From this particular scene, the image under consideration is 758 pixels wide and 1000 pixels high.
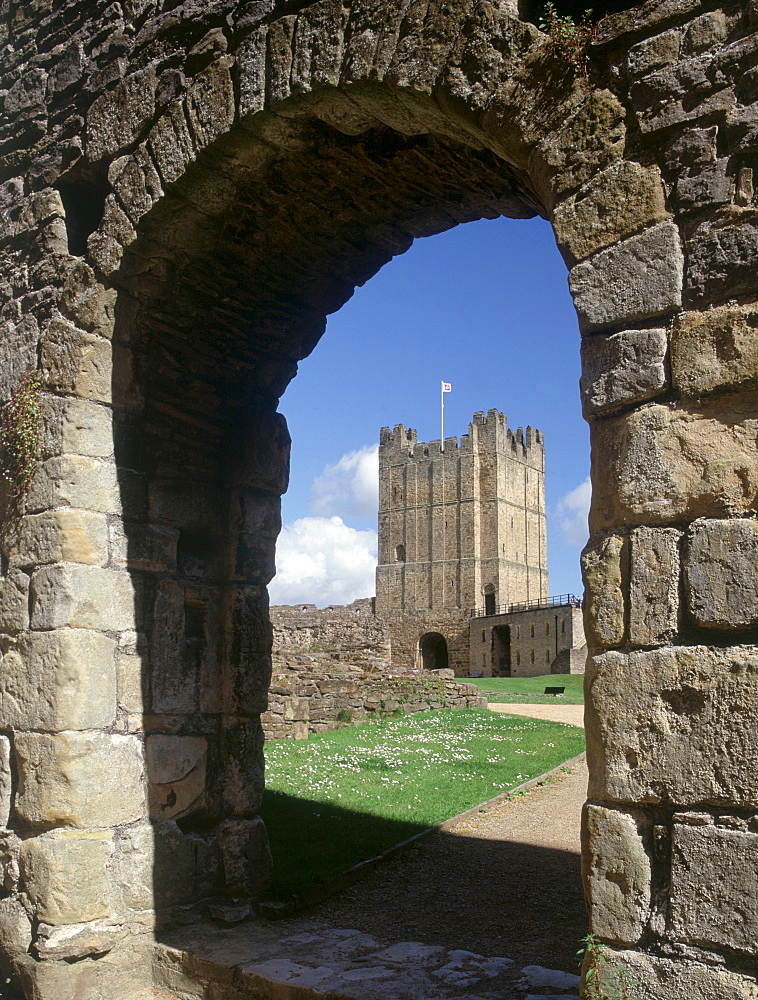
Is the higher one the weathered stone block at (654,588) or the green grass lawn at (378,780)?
the weathered stone block at (654,588)

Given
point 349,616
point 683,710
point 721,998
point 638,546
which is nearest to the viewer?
point 721,998

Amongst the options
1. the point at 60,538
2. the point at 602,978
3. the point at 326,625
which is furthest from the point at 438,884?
the point at 326,625

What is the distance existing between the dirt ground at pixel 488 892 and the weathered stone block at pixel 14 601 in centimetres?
283

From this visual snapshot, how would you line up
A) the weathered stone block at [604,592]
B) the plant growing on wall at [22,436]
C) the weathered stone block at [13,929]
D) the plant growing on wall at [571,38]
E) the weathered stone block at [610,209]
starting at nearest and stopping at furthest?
the weathered stone block at [604,592] < the weathered stone block at [610,209] < the plant growing on wall at [571,38] < the weathered stone block at [13,929] < the plant growing on wall at [22,436]

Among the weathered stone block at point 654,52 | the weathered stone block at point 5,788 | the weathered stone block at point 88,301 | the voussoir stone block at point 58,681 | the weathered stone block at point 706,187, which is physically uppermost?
the weathered stone block at point 654,52

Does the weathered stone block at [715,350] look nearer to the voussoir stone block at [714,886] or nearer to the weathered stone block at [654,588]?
the weathered stone block at [654,588]

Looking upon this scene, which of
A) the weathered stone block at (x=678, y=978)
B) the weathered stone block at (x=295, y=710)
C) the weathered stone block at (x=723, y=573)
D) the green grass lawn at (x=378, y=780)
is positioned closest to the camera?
the weathered stone block at (x=678, y=978)

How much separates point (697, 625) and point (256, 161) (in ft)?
10.6

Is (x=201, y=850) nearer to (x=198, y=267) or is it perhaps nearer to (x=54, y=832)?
(x=54, y=832)

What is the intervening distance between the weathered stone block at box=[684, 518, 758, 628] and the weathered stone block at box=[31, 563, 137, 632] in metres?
3.30

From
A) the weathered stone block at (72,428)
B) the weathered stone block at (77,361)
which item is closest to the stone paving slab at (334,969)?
the weathered stone block at (72,428)

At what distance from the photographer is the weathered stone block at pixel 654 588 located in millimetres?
2686

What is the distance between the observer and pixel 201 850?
5.17 metres

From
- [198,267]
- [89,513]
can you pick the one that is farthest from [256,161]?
[89,513]
